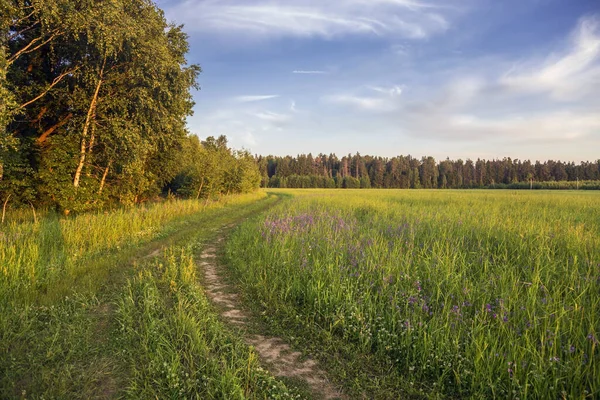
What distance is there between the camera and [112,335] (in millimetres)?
4367

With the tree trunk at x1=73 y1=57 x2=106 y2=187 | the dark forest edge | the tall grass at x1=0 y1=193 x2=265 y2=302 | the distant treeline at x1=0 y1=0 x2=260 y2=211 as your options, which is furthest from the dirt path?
the tree trunk at x1=73 y1=57 x2=106 y2=187

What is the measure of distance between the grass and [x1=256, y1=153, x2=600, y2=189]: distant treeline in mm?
115154

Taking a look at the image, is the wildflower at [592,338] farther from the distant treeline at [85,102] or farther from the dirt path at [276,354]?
the distant treeline at [85,102]

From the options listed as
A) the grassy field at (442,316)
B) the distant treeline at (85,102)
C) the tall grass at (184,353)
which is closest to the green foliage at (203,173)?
the distant treeline at (85,102)

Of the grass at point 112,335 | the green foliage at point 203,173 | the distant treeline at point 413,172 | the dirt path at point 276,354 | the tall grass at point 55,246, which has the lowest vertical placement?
the dirt path at point 276,354

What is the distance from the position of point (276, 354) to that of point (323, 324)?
112 cm

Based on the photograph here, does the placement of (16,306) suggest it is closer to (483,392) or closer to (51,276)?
(51,276)

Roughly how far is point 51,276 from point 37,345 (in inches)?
124

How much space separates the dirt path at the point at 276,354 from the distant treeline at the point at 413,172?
116 meters

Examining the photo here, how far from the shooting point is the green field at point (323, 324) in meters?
3.33

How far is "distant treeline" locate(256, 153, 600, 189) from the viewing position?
122000 millimetres

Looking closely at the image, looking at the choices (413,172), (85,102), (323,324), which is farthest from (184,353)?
(413,172)

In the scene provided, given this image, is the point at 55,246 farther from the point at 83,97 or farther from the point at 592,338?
the point at 592,338

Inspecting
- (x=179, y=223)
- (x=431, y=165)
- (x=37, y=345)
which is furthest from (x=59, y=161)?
(x=431, y=165)
